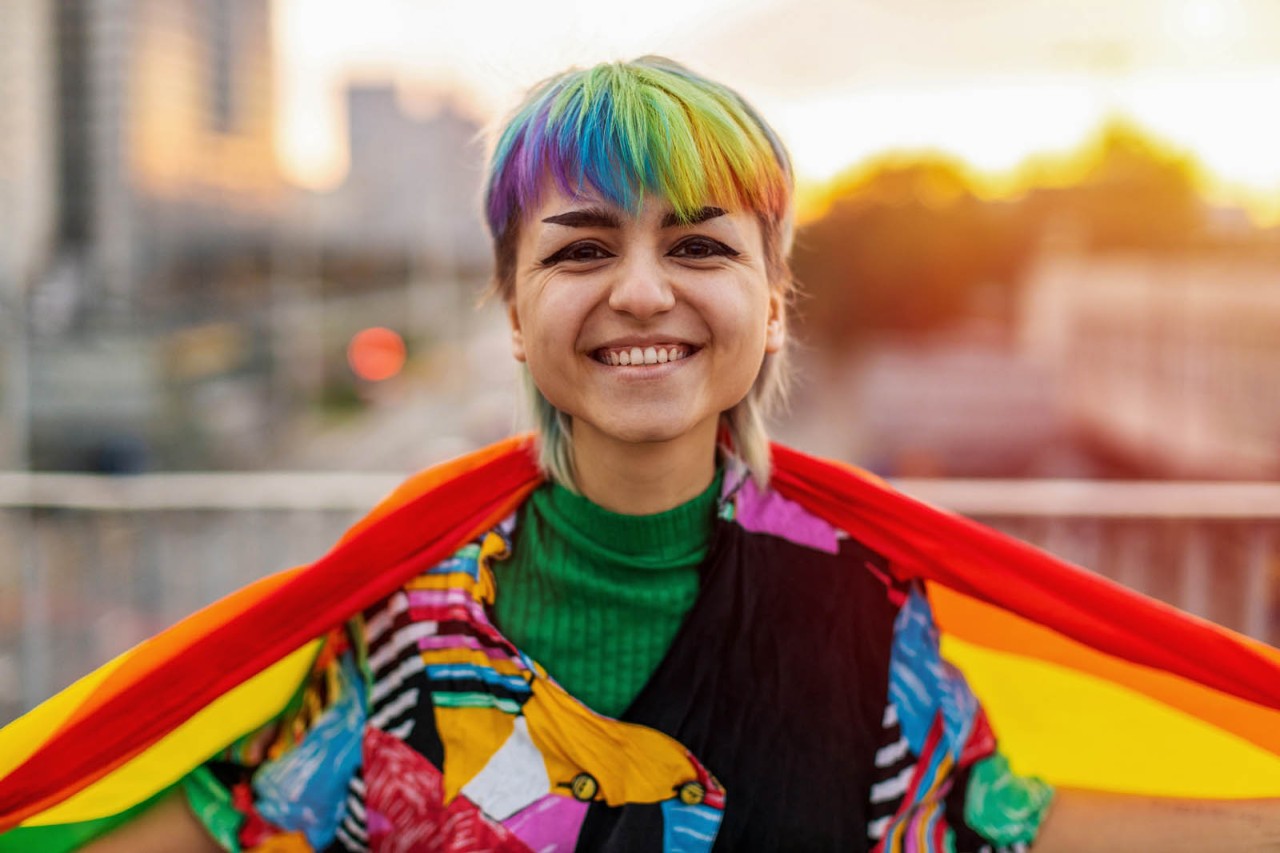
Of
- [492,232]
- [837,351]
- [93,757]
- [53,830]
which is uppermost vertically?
A: [492,232]

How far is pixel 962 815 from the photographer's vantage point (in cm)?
179

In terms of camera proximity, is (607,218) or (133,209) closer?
(607,218)

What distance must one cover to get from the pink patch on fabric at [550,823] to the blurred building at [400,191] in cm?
5565

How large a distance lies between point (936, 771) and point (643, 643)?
1.70 feet

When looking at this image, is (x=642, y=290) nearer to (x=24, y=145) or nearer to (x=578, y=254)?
(x=578, y=254)

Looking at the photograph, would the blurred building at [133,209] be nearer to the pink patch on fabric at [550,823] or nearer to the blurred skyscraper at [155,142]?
the blurred skyscraper at [155,142]

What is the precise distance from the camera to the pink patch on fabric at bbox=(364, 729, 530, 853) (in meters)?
1.67

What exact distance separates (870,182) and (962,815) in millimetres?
56249

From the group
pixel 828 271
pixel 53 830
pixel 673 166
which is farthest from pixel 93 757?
pixel 828 271

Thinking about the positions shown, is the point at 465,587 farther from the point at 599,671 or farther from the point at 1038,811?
the point at 1038,811

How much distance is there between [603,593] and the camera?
Result: 69.3 inches

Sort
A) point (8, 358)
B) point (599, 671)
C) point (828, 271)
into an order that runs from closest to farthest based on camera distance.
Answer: point (599, 671), point (8, 358), point (828, 271)

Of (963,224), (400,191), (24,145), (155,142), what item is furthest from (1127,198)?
(400,191)

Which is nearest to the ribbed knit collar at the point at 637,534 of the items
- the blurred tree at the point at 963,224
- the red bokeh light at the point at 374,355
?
the blurred tree at the point at 963,224
